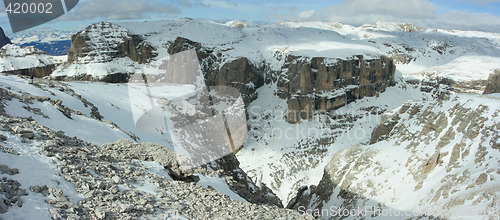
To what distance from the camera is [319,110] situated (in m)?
89.1

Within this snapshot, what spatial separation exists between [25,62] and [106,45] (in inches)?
861

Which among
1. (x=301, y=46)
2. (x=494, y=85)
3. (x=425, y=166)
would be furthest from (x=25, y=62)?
(x=494, y=85)

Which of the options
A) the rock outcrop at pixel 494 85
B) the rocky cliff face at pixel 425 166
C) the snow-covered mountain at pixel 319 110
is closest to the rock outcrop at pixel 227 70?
the snow-covered mountain at pixel 319 110

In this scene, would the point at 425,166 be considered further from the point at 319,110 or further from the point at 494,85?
the point at 319,110

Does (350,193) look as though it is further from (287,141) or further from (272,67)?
(272,67)

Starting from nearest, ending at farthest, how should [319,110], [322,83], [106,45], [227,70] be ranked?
[319,110] < [322,83] < [227,70] < [106,45]

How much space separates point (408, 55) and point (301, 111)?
77.5 metres

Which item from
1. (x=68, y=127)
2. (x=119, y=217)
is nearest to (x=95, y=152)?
(x=119, y=217)

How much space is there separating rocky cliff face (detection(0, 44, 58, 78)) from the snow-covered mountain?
21.0 feet

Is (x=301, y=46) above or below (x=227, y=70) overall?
above

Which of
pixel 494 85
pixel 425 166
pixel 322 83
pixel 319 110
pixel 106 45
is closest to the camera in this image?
pixel 425 166

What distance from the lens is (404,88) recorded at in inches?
4082

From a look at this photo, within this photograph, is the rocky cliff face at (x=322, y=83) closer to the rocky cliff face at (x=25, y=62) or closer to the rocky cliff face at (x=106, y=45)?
the rocky cliff face at (x=106, y=45)

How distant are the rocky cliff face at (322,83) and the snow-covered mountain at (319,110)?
0.33 metres
